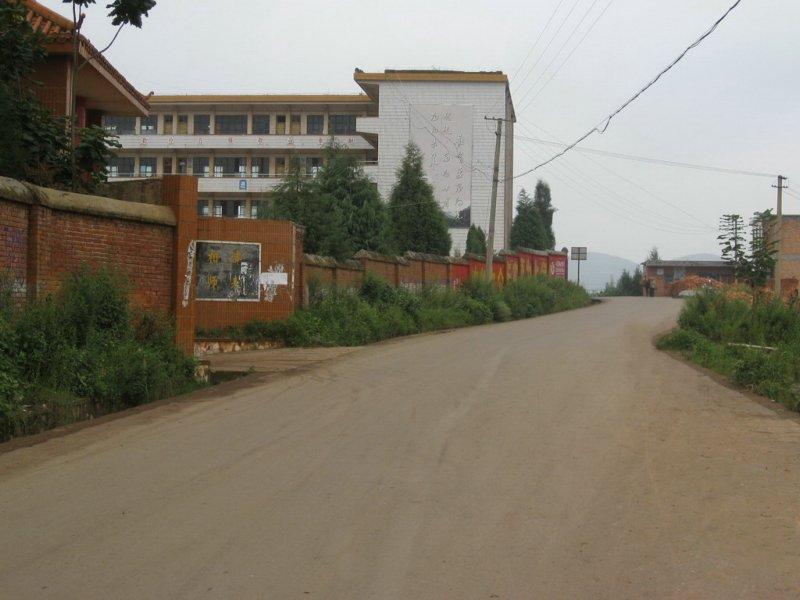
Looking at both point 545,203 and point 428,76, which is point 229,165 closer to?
point 428,76

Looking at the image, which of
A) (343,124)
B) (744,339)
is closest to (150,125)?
(343,124)

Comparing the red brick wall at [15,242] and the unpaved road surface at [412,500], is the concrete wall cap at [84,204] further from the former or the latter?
the unpaved road surface at [412,500]

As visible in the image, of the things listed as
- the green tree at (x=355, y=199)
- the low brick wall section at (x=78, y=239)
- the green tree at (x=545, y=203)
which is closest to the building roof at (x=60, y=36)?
the low brick wall section at (x=78, y=239)

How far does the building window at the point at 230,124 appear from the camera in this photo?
191 ft

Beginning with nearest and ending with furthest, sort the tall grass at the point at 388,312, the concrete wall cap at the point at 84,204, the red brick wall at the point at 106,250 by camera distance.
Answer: the concrete wall cap at the point at 84,204 < the red brick wall at the point at 106,250 < the tall grass at the point at 388,312

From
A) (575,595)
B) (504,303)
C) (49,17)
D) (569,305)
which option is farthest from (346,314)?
(569,305)

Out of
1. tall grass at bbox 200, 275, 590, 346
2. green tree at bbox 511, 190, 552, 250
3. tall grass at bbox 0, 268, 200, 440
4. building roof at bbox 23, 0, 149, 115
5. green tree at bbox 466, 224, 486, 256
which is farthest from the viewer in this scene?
→ green tree at bbox 511, 190, 552, 250

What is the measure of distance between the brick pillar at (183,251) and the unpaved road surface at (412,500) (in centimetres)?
377

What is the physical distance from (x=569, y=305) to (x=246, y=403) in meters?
38.6

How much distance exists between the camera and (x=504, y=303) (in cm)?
3878

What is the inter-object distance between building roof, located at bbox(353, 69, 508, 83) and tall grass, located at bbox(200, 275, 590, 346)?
1754 cm

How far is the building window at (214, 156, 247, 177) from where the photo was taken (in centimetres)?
5809

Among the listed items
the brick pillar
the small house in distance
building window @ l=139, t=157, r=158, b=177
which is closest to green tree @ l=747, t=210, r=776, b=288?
the brick pillar

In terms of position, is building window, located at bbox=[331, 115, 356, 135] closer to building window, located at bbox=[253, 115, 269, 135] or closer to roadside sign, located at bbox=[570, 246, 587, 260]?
building window, located at bbox=[253, 115, 269, 135]
